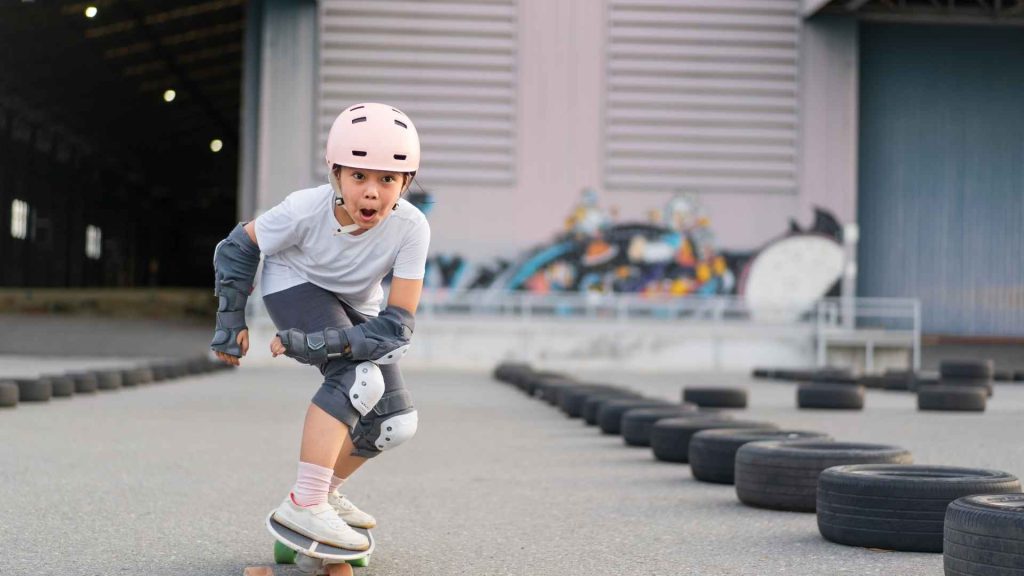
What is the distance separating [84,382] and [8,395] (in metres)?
2.86

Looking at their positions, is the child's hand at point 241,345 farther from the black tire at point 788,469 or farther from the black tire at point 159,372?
the black tire at point 159,372

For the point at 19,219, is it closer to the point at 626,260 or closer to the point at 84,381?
the point at 626,260

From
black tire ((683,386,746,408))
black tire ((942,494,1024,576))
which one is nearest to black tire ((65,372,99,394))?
black tire ((683,386,746,408))

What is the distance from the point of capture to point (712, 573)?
15.8 ft

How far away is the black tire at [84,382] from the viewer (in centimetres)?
1580

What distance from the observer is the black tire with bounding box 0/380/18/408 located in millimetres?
12984

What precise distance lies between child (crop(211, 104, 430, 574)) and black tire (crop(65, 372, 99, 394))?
11708 mm

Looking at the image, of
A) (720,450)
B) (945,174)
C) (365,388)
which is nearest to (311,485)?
(365,388)

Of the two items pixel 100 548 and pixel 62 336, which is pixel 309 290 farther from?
pixel 62 336

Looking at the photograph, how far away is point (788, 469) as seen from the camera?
663 cm

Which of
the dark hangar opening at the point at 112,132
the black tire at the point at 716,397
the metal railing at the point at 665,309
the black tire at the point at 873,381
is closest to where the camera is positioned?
the black tire at the point at 716,397

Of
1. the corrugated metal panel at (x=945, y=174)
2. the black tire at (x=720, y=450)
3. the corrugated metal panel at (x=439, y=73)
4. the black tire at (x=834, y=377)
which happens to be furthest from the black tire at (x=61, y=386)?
the corrugated metal panel at (x=945, y=174)

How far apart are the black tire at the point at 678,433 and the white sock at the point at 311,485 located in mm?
4875

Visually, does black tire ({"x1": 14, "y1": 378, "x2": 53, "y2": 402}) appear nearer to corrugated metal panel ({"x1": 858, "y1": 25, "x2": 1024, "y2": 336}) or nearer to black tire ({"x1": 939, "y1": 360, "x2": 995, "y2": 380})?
black tire ({"x1": 939, "y1": 360, "x2": 995, "y2": 380})
